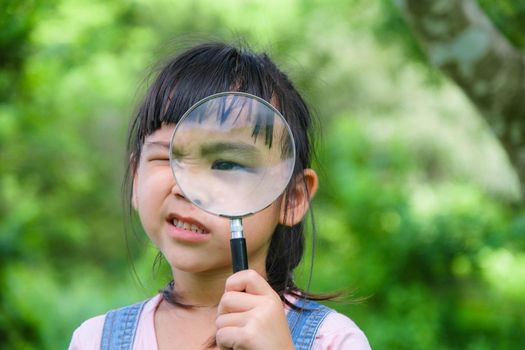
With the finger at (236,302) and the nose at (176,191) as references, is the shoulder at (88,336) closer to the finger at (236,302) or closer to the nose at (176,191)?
the nose at (176,191)

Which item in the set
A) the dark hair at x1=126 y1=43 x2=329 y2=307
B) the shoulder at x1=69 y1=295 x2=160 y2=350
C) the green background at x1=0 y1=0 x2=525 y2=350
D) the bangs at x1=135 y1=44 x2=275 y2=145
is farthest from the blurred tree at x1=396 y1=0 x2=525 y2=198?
the shoulder at x1=69 y1=295 x2=160 y2=350

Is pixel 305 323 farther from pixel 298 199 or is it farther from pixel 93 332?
pixel 93 332

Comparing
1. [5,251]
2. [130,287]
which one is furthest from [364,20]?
[5,251]

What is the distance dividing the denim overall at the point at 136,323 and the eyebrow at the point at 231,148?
0.45 meters

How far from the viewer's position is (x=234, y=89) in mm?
2098

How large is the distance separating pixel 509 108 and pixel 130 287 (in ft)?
14.7

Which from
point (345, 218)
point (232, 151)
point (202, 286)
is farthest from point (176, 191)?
point (345, 218)

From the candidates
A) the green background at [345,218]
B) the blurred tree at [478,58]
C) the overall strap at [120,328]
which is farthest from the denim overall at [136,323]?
the blurred tree at [478,58]

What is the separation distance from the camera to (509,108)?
168 inches

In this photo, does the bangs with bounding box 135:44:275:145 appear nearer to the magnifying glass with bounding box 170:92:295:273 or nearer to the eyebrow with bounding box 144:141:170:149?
the eyebrow with bounding box 144:141:170:149

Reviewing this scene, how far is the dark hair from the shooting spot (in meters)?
2.09

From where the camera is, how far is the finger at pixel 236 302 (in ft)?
5.57

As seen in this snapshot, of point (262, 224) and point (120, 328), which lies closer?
point (262, 224)

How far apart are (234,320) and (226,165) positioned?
38cm
